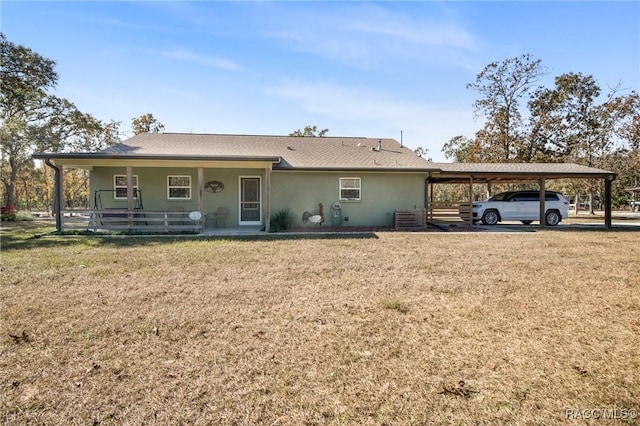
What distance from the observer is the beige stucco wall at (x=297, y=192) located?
13453mm

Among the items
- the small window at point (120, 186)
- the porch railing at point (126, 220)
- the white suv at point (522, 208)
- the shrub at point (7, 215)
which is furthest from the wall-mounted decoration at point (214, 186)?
the shrub at point (7, 215)

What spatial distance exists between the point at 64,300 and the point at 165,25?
872 cm

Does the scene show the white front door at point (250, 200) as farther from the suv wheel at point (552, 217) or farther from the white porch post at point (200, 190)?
the suv wheel at point (552, 217)

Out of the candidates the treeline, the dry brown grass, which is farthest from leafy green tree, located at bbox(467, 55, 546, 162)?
the dry brown grass

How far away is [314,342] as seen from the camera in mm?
3342

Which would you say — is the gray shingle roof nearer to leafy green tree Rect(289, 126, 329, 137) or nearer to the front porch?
the front porch

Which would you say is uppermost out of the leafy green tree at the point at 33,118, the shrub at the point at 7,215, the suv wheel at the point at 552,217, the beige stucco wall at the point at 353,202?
the leafy green tree at the point at 33,118

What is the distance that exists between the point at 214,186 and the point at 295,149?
421cm

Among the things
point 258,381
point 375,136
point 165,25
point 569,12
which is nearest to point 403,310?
point 258,381

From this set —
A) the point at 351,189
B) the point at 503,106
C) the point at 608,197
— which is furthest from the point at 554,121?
the point at 351,189

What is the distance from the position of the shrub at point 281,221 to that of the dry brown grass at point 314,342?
19.5 ft

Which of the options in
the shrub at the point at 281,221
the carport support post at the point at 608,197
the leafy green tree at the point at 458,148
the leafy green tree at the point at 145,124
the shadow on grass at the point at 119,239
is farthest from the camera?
the leafy green tree at the point at 458,148

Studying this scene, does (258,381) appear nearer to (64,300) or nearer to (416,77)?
(64,300)

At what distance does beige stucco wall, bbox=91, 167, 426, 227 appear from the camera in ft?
44.1
